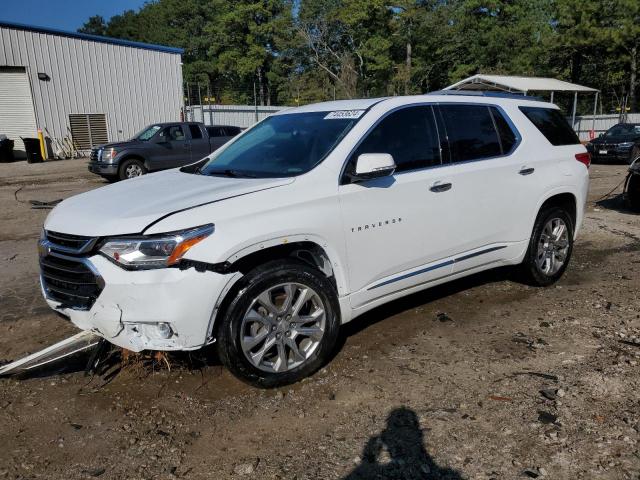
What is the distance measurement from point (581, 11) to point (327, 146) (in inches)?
1450

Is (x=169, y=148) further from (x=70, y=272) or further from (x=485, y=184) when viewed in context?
(x=70, y=272)

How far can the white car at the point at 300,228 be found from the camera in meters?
2.91

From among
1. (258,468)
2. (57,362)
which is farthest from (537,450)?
(57,362)

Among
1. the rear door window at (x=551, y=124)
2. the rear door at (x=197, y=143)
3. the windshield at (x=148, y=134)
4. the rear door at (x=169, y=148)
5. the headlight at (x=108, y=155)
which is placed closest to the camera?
the rear door window at (x=551, y=124)

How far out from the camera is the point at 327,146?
12.0 feet

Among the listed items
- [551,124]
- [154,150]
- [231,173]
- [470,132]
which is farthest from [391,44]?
[231,173]

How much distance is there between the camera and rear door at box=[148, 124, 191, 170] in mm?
14719

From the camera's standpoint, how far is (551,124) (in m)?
5.04

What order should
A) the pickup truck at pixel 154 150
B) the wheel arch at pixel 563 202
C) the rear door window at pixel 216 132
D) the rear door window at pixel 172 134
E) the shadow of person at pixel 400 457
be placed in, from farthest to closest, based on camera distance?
the rear door window at pixel 216 132 < the rear door window at pixel 172 134 < the pickup truck at pixel 154 150 < the wheel arch at pixel 563 202 < the shadow of person at pixel 400 457

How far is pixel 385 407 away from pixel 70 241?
2078 millimetres

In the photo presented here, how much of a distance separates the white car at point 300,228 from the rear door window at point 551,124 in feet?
0.47

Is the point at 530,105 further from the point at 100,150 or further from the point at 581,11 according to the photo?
the point at 581,11

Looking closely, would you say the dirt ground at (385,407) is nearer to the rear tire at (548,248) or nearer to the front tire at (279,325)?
Answer: the front tire at (279,325)

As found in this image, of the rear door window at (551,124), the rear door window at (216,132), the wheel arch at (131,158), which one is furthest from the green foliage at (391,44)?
the rear door window at (551,124)
